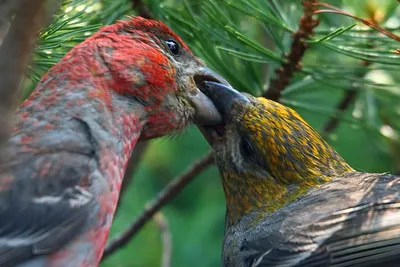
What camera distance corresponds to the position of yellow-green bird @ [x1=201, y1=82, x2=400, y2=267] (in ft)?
8.87

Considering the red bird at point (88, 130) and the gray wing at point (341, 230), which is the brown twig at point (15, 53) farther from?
the gray wing at point (341, 230)

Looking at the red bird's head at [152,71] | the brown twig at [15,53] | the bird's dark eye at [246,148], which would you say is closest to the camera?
the brown twig at [15,53]

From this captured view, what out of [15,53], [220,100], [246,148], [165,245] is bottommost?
[165,245]

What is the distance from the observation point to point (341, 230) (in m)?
2.68

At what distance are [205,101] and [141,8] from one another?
544mm

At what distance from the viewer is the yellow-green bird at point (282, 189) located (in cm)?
270

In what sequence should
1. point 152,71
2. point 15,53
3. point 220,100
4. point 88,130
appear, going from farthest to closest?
point 220,100 < point 152,71 < point 88,130 < point 15,53

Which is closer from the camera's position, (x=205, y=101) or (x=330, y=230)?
(x=330, y=230)

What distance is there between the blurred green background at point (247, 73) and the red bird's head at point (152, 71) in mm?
125

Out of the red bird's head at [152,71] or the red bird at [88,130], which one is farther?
the red bird's head at [152,71]

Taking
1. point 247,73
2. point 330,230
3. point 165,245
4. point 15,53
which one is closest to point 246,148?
point 247,73

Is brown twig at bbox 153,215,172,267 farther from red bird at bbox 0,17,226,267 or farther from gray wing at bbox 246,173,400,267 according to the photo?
red bird at bbox 0,17,226,267

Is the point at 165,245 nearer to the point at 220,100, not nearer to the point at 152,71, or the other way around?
the point at 220,100

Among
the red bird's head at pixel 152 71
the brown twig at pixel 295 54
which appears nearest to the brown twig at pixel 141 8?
the red bird's head at pixel 152 71
